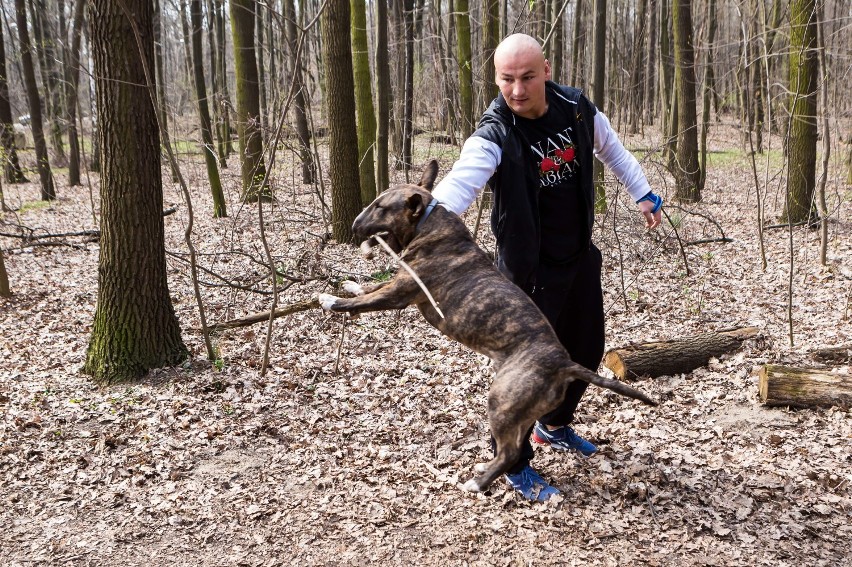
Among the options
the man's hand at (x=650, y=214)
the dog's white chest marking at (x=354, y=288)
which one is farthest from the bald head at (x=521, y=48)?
the dog's white chest marking at (x=354, y=288)

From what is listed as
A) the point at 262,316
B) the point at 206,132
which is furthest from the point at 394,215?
the point at 206,132

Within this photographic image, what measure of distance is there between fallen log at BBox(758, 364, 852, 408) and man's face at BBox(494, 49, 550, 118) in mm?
3322

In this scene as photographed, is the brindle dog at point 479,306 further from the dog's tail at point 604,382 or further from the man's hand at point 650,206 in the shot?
the man's hand at point 650,206

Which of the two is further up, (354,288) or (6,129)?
(6,129)

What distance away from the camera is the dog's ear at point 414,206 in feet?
10.9

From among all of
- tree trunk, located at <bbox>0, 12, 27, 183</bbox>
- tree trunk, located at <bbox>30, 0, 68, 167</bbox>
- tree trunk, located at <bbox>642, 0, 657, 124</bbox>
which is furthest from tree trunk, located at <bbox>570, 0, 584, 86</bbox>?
tree trunk, located at <bbox>30, 0, 68, 167</bbox>

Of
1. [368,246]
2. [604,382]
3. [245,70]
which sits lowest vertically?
[604,382]

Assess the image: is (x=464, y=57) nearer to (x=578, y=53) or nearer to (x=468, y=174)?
(x=578, y=53)

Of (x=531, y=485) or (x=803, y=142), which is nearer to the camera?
(x=531, y=485)

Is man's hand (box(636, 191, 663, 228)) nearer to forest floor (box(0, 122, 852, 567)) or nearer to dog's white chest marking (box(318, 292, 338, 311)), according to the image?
forest floor (box(0, 122, 852, 567))

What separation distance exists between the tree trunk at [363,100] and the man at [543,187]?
7.62 metres

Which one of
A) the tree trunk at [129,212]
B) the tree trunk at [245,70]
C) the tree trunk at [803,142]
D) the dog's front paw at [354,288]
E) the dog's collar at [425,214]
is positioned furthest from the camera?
the tree trunk at [245,70]

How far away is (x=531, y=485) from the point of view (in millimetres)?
4336

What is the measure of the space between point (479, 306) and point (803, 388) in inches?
141
